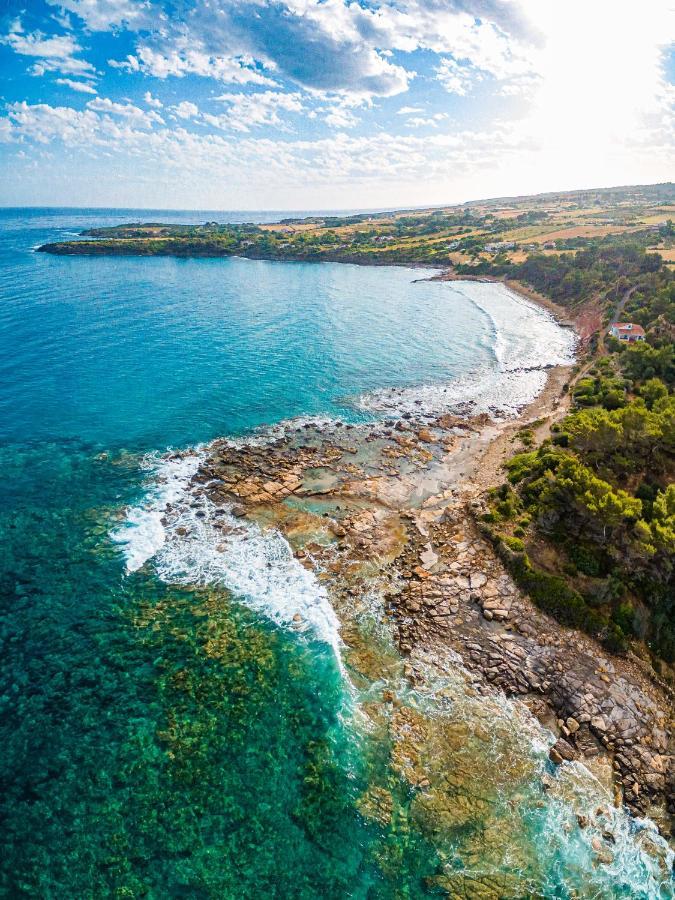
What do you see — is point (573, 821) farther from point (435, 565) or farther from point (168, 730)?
point (168, 730)

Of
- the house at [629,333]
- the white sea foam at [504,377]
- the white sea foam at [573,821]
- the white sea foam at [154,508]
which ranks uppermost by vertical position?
the house at [629,333]

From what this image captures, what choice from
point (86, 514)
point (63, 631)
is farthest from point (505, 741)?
point (86, 514)

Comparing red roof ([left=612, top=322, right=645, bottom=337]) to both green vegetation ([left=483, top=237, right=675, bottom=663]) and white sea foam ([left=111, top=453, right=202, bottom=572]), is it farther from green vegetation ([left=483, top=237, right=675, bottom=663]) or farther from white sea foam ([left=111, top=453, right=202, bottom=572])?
white sea foam ([left=111, top=453, right=202, bottom=572])

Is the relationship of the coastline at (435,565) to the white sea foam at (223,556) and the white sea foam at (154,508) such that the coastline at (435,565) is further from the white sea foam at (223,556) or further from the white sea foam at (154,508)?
the white sea foam at (154,508)

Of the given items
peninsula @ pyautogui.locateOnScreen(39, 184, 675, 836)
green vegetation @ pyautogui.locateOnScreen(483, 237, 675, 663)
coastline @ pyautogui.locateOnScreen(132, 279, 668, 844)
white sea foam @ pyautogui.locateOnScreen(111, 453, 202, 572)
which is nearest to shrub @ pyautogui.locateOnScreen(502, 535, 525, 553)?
green vegetation @ pyautogui.locateOnScreen(483, 237, 675, 663)

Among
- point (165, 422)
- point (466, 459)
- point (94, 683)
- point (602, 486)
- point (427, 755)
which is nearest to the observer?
point (427, 755)

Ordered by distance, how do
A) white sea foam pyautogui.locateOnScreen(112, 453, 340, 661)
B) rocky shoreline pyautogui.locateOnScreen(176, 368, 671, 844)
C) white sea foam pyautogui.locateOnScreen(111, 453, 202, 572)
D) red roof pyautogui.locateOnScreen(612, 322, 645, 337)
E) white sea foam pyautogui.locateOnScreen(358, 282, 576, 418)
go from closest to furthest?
rocky shoreline pyautogui.locateOnScreen(176, 368, 671, 844)
white sea foam pyautogui.locateOnScreen(112, 453, 340, 661)
white sea foam pyautogui.locateOnScreen(111, 453, 202, 572)
white sea foam pyautogui.locateOnScreen(358, 282, 576, 418)
red roof pyautogui.locateOnScreen(612, 322, 645, 337)

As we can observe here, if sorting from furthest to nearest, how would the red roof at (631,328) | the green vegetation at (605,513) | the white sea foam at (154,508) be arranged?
the red roof at (631,328) < the white sea foam at (154,508) < the green vegetation at (605,513)

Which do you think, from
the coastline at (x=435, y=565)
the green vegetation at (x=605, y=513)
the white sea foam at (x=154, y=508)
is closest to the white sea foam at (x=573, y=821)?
the coastline at (x=435, y=565)

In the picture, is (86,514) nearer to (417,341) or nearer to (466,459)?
(466,459)

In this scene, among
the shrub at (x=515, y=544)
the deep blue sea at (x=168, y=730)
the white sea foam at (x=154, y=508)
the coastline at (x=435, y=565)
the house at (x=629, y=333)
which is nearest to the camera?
the deep blue sea at (x=168, y=730)

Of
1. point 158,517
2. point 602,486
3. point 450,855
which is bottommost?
point 450,855
